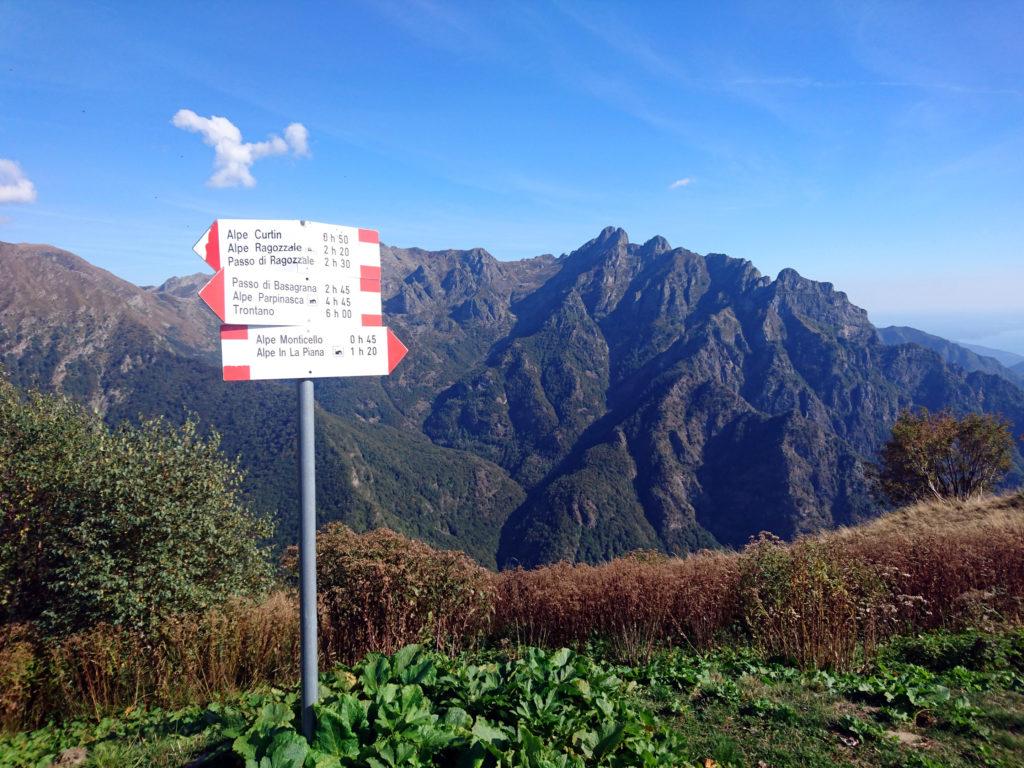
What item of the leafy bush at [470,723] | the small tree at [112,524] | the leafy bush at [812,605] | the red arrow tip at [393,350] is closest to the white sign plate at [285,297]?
the red arrow tip at [393,350]

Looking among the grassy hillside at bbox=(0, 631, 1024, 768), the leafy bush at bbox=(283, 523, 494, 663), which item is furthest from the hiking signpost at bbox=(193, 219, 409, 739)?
the leafy bush at bbox=(283, 523, 494, 663)

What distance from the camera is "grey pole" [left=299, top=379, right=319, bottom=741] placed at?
3533 millimetres

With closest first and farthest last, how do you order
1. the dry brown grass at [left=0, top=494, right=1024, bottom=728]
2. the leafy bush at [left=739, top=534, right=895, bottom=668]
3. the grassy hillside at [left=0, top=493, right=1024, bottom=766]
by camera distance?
the grassy hillside at [left=0, top=493, right=1024, bottom=766] → the dry brown grass at [left=0, top=494, right=1024, bottom=728] → the leafy bush at [left=739, top=534, right=895, bottom=668]

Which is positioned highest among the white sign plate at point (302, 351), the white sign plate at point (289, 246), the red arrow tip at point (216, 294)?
the white sign plate at point (289, 246)

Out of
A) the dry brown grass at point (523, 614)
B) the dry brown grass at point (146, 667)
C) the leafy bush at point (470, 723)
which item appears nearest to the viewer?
the leafy bush at point (470, 723)

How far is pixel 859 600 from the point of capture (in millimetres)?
7215

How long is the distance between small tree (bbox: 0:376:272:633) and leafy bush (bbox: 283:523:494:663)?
13.4ft

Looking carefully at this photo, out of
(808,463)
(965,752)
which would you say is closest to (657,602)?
(965,752)

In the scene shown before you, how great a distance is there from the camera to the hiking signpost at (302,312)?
344 centimetres

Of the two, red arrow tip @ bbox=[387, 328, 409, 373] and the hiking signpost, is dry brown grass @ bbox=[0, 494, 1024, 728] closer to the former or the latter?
the hiking signpost

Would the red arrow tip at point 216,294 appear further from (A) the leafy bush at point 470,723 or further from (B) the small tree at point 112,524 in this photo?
(B) the small tree at point 112,524

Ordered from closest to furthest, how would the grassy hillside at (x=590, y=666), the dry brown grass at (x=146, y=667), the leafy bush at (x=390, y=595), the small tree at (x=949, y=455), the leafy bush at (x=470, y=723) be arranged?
the leafy bush at (x=470, y=723) < the grassy hillside at (x=590, y=666) < the dry brown grass at (x=146, y=667) < the leafy bush at (x=390, y=595) < the small tree at (x=949, y=455)

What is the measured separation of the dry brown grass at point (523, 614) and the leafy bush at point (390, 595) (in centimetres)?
2

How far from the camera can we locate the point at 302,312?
3.61m
